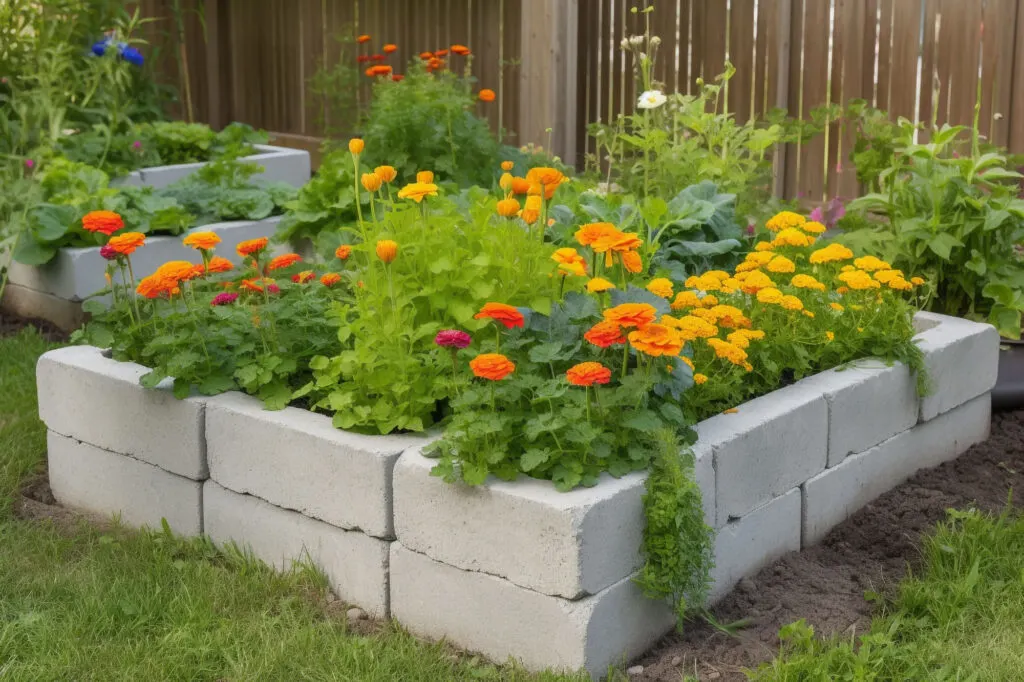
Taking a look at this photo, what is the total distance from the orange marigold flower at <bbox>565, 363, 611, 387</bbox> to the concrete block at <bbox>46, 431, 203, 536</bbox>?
1350mm

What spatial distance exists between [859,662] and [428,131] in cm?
365

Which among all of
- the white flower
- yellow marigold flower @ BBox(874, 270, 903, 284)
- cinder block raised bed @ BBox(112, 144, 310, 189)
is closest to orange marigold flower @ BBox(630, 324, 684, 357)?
yellow marigold flower @ BBox(874, 270, 903, 284)

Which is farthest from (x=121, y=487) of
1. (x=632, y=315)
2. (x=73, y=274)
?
(x=73, y=274)

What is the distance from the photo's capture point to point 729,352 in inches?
128

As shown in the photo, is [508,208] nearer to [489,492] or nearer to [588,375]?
[588,375]

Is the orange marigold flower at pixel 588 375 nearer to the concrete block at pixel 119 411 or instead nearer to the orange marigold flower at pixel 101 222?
the concrete block at pixel 119 411

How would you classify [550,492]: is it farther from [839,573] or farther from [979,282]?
[979,282]

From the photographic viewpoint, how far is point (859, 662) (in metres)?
2.73

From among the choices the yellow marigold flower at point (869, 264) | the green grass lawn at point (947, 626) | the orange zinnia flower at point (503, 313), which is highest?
the orange zinnia flower at point (503, 313)

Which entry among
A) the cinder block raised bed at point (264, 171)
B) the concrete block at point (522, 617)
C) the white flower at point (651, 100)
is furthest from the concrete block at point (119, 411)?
the cinder block raised bed at point (264, 171)

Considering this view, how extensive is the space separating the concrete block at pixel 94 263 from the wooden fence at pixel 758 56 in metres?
2.24

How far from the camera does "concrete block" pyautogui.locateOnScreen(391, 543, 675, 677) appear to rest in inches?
109

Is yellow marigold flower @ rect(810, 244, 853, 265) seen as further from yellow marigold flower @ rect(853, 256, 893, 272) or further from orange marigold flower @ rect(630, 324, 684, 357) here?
orange marigold flower @ rect(630, 324, 684, 357)

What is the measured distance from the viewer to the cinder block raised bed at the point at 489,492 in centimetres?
280
